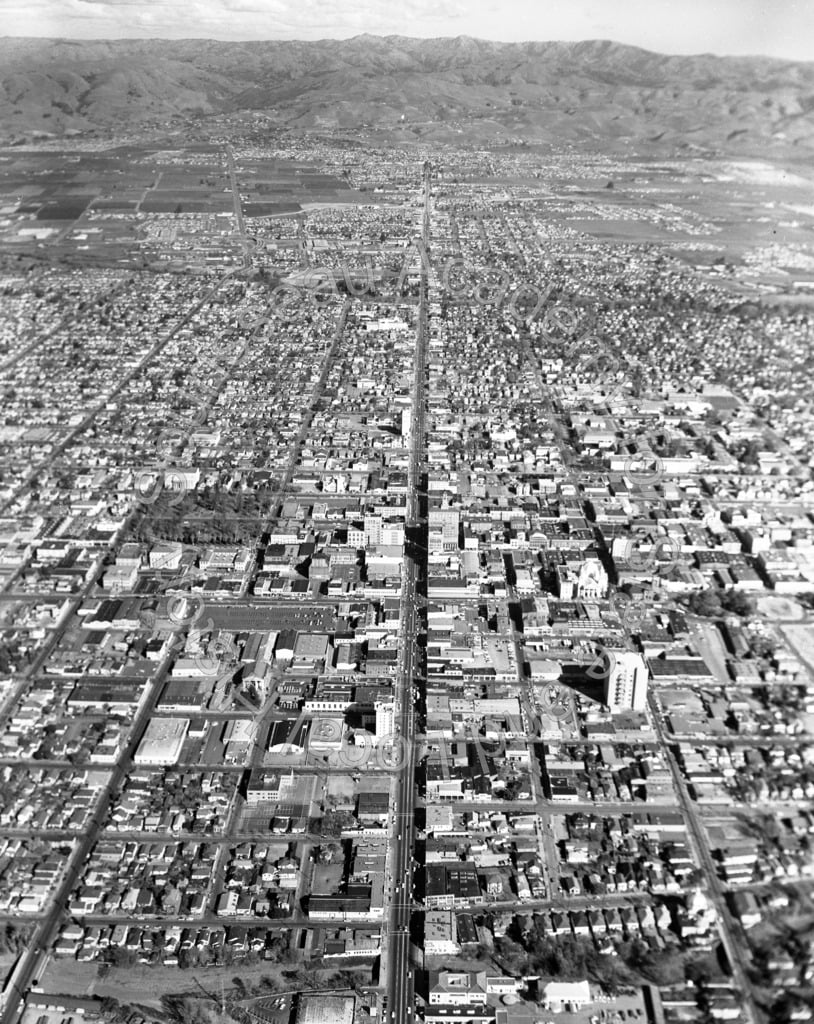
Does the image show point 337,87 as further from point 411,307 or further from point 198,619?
point 198,619

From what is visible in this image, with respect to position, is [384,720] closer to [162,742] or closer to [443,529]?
[162,742]

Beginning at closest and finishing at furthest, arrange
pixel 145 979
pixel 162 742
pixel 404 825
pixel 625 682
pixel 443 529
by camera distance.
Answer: pixel 145 979 < pixel 404 825 < pixel 162 742 < pixel 625 682 < pixel 443 529

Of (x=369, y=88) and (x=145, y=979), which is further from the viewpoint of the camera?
(x=369, y=88)

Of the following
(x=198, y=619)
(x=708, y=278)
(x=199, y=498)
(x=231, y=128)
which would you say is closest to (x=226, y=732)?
(x=198, y=619)

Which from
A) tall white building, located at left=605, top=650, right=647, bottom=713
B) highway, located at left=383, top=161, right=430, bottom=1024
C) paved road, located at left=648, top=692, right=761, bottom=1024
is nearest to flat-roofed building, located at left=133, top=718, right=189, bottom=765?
highway, located at left=383, top=161, right=430, bottom=1024

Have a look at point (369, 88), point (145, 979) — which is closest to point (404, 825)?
point (145, 979)

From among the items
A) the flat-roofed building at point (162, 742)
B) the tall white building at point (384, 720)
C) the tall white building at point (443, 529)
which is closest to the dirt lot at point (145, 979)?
the flat-roofed building at point (162, 742)

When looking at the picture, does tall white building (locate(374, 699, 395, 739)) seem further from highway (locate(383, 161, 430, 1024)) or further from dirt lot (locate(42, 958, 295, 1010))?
dirt lot (locate(42, 958, 295, 1010))

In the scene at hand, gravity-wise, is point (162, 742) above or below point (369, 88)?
below
